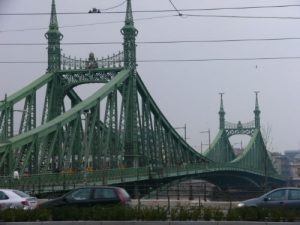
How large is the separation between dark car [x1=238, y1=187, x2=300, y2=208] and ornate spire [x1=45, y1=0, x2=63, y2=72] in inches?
1939

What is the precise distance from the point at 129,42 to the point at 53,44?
27.5 ft

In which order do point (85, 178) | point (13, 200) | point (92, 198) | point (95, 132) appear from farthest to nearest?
point (95, 132) < point (85, 178) < point (13, 200) < point (92, 198)

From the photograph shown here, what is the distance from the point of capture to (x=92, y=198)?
2606 cm

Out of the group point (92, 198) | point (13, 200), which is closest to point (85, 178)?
point (13, 200)

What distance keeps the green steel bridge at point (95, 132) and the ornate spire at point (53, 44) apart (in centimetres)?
11

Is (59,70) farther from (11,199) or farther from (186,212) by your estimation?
(186,212)

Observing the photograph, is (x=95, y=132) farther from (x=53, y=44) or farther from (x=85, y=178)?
(x=85, y=178)

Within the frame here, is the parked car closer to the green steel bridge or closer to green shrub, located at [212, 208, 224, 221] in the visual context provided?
green shrub, located at [212, 208, 224, 221]

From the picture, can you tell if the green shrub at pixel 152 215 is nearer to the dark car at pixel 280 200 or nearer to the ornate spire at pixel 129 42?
the dark car at pixel 280 200

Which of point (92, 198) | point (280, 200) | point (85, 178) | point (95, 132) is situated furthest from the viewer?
point (95, 132)

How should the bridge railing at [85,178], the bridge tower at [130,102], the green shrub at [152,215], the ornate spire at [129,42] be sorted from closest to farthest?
the green shrub at [152,215] → the bridge railing at [85,178] → the ornate spire at [129,42] → the bridge tower at [130,102]

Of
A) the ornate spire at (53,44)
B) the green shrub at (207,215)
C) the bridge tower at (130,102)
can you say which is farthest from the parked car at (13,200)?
the bridge tower at (130,102)

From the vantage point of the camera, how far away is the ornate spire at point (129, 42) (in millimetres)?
74881

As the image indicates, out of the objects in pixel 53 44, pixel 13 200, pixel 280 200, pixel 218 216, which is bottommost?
pixel 218 216
